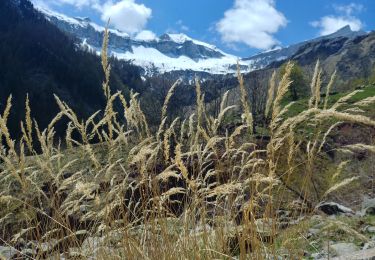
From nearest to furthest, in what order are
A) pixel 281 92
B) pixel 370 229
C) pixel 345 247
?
pixel 281 92 → pixel 345 247 → pixel 370 229

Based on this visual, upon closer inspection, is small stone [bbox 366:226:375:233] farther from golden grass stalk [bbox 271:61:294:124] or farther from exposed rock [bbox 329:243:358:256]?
golden grass stalk [bbox 271:61:294:124]

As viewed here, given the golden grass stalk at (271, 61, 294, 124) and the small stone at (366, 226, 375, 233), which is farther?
the small stone at (366, 226, 375, 233)

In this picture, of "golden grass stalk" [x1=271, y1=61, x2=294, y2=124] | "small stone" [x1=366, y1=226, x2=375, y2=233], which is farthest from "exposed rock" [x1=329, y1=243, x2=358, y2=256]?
"golden grass stalk" [x1=271, y1=61, x2=294, y2=124]

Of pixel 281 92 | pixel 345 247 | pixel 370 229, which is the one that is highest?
pixel 281 92

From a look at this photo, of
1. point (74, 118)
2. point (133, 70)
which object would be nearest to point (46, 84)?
point (133, 70)

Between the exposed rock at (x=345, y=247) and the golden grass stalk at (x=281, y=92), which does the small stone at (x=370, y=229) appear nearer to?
the exposed rock at (x=345, y=247)

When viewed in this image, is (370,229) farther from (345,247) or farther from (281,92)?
(281,92)

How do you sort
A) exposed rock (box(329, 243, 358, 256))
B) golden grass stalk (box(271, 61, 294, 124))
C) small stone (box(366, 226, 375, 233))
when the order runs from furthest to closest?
small stone (box(366, 226, 375, 233)) → exposed rock (box(329, 243, 358, 256)) → golden grass stalk (box(271, 61, 294, 124))

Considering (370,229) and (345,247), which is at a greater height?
(345,247)

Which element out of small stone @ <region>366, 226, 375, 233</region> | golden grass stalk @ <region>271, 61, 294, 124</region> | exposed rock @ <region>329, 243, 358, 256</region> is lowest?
small stone @ <region>366, 226, 375, 233</region>

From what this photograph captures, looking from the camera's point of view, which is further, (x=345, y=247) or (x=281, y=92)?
(x=345, y=247)

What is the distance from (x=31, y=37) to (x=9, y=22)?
1054 cm

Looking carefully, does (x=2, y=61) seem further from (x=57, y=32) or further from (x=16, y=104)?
(x=57, y=32)

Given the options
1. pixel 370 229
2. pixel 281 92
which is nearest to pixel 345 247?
pixel 370 229
